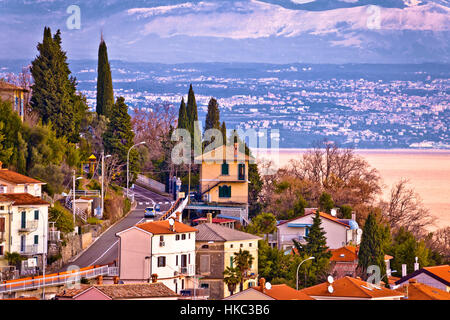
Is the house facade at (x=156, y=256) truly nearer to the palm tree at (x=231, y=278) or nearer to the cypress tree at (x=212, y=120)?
the palm tree at (x=231, y=278)

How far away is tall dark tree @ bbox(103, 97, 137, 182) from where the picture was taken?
222 feet

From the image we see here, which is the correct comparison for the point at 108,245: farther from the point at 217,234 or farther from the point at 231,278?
the point at 231,278

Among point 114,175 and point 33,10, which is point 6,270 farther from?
point 33,10

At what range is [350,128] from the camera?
636ft

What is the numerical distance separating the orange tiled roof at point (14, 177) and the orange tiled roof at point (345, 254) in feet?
61.4

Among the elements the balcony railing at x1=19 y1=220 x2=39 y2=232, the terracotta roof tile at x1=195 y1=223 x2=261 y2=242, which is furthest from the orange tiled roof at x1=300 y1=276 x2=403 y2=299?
the balcony railing at x1=19 y1=220 x2=39 y2=232

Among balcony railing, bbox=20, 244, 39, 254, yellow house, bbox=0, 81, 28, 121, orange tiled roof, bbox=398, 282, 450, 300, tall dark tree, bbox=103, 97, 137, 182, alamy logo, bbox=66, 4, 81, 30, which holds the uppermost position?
alamy logo, bbox=66, 4, 81, 30

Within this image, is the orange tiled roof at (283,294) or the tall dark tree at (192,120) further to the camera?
the tall dark tree at (192,120)

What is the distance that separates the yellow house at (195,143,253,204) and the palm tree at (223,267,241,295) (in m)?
19.5

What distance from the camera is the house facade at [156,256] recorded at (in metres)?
42.6

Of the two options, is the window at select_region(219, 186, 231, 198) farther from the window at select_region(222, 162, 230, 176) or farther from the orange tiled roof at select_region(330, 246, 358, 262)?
the orange tiled roof at select_region(330, 246, 358, 262)

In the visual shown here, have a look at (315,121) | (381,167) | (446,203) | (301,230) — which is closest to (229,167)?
(301,230)

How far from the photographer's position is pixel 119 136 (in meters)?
68.4

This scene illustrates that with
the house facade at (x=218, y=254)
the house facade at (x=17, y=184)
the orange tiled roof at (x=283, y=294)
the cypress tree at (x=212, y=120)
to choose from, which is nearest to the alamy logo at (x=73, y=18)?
the cypress tree at (x=212, y=120)
